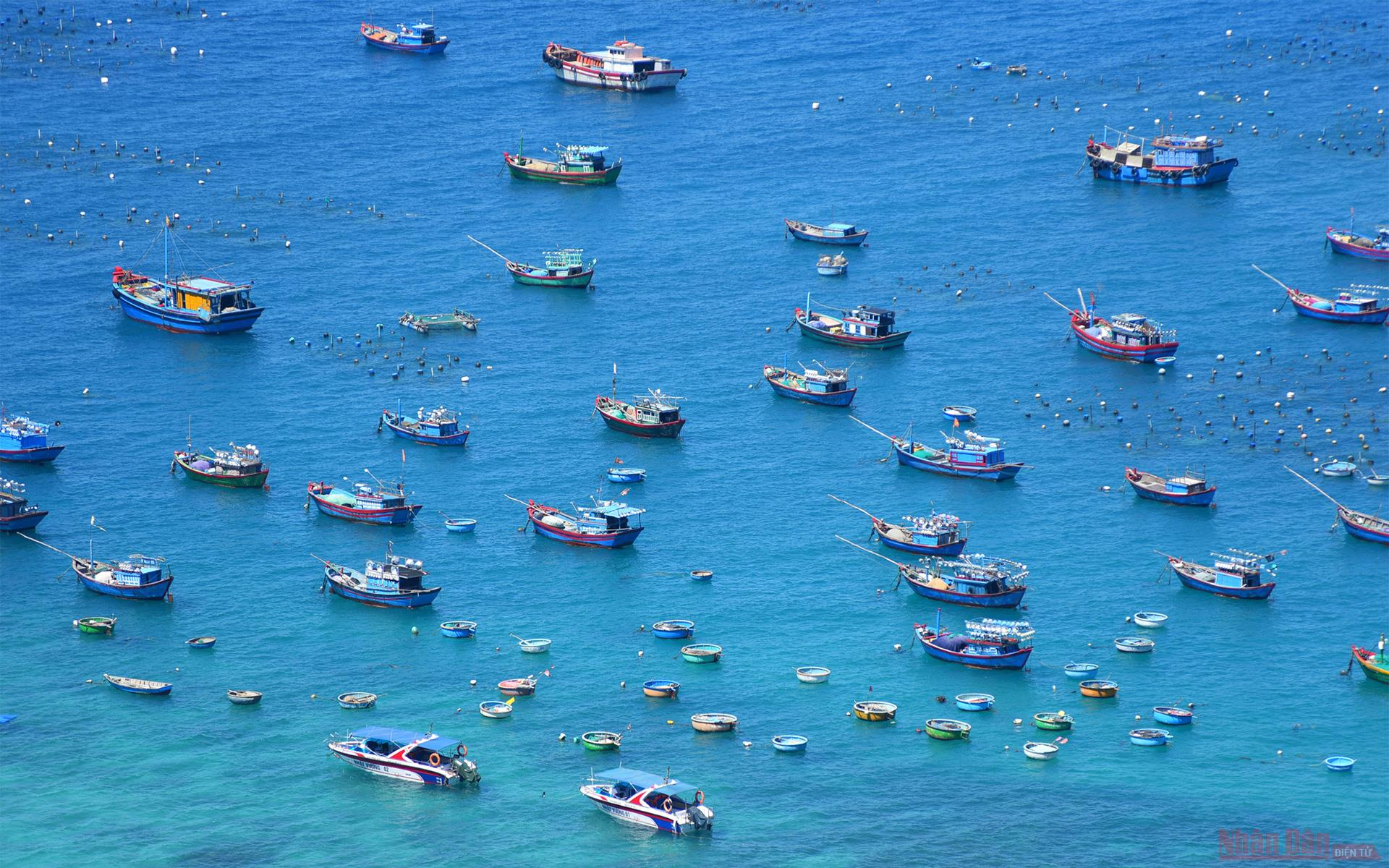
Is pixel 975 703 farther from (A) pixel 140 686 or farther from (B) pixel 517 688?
(A) pixel 140 686

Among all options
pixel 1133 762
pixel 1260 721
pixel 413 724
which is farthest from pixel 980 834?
pixel 413 724

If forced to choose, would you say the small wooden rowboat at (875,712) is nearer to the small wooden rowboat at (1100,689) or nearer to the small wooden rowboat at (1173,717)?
the small wooden rowboat at (1100,689)

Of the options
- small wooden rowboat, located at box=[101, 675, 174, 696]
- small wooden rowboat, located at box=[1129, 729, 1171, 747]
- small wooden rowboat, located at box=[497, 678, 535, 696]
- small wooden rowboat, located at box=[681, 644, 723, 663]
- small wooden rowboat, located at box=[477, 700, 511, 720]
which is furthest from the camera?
small wooden rowboat, located at box=[681, 644, 723, 663]

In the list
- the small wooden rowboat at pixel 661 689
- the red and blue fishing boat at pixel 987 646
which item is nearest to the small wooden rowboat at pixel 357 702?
the small wooden rowboat at pixel 661 689

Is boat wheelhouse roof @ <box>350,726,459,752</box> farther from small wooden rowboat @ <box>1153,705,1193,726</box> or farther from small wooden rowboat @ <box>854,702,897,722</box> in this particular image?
small wooden rowboat @ <box>1153,705,1193,726</box>

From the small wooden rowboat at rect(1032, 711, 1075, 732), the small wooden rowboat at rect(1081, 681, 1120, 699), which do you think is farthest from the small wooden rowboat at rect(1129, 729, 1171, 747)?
the small wooden rowboat at rect(1081, 681, 1120, 699)

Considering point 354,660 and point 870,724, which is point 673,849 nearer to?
point 870,724
